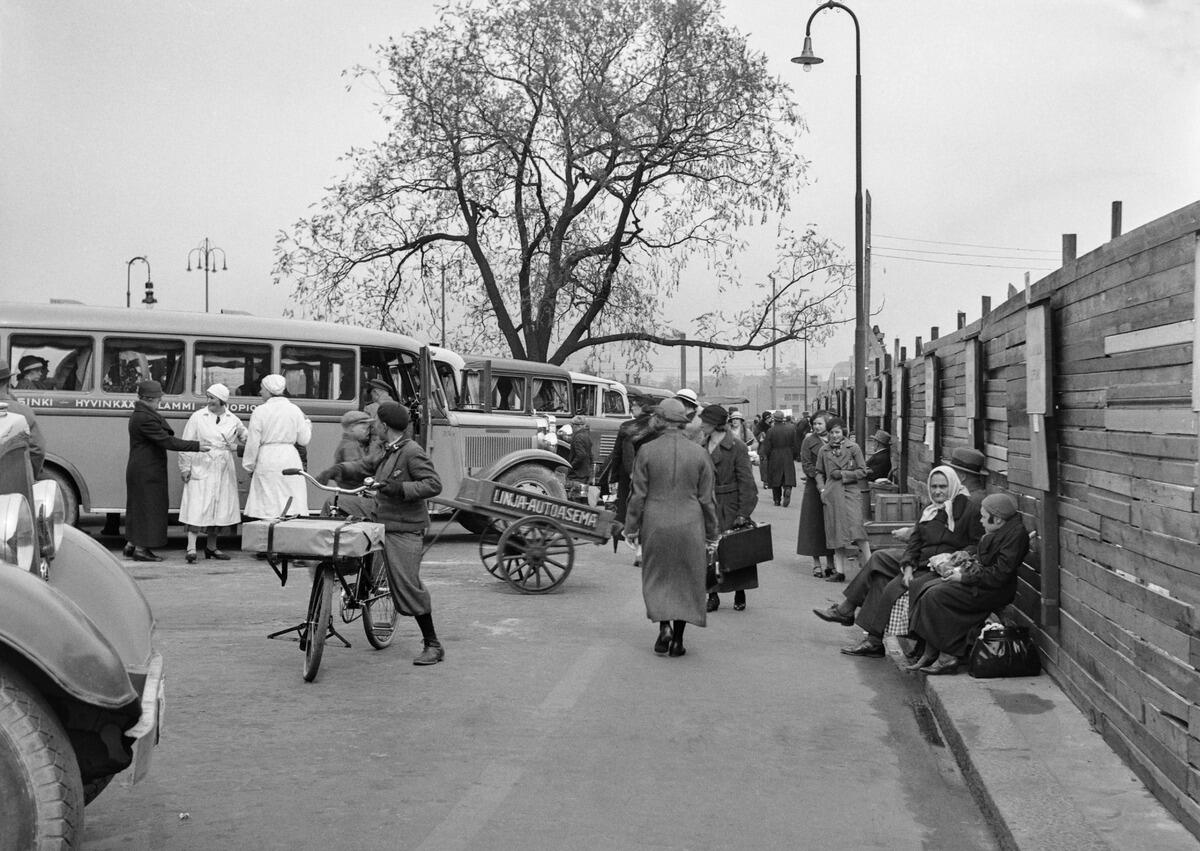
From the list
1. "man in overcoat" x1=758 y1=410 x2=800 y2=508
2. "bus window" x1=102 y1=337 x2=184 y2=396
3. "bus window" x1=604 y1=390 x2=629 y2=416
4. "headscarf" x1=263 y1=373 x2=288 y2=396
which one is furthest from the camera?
"bus window" x1=604 y1=390 x2=629 y2=416

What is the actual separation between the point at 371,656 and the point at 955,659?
3674 mm

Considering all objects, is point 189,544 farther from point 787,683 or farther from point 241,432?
point 787,683

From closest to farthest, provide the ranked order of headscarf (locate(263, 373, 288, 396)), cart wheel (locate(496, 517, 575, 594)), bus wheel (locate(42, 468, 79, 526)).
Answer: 1. cart wheel (locate(496, 517, 575, 594))
2. headscarf (locate(263, 373, 288, 396))
3. bus wheel (locate(42, 468, 79, 526))

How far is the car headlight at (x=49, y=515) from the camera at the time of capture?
429cm

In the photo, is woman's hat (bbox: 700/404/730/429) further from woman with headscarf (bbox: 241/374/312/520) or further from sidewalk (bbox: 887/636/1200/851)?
woman with headscarf (bbox: 241/374/312/520)

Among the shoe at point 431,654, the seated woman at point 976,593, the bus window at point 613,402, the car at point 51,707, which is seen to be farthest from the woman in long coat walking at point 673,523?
the bus window at point 613,402

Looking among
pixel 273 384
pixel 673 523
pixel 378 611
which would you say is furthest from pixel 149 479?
pixel 673 523

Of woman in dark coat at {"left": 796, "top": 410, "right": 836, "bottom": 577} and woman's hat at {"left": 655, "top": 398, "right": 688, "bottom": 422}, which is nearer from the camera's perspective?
woman's hat at {"left": 655, "top": 398, "right": 688, "bottom": 422}

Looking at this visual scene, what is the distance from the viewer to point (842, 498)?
→ 43.3 ft

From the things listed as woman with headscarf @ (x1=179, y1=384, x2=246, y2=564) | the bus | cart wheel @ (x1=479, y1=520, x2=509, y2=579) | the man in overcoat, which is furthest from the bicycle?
the man in overcoat

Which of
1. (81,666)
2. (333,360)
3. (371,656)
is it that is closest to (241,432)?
(333,360)

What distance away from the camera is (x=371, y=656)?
867cm

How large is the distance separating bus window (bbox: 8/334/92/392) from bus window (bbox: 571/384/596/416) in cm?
1323

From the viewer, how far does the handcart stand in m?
12.1
